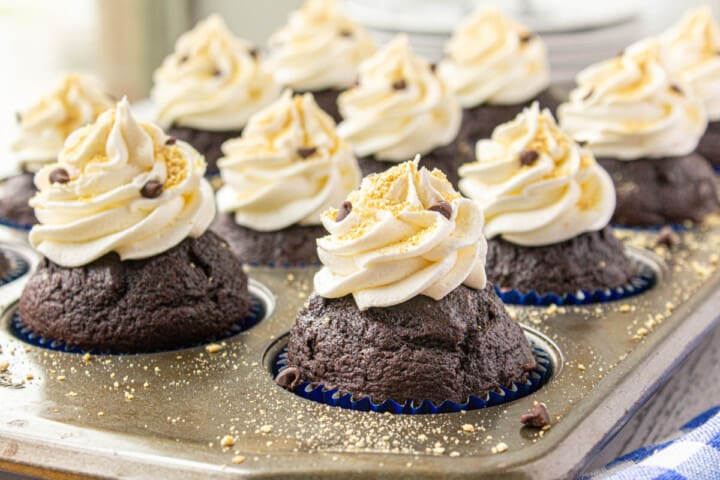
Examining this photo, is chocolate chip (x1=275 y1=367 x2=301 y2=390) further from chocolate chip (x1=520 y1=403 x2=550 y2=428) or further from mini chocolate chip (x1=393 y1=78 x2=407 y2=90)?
mini chocolate chip (x1=393 y1=78 x2=407 y2=90)

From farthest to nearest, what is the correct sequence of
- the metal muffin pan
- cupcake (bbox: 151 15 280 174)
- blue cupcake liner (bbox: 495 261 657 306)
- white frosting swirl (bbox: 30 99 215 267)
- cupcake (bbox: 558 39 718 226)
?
cupcake (bbox: 151 15 280 174) < cupcake (bbox: 558 39 718 226) < blue cupcake liner (bbox: 495 261 657 306) < white frosting swirl (bbox: 30 99 215 267) < the metal muffin pan

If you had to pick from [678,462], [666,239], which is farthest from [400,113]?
[678,462]

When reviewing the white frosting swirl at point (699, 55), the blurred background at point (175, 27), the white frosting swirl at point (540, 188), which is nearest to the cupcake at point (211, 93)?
the blurred background at point (175, 27)

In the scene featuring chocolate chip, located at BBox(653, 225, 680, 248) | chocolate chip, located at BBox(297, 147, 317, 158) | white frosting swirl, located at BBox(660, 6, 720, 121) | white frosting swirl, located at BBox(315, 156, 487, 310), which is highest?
white frosting swirl, located at BBox(315, 156, 487, 310)

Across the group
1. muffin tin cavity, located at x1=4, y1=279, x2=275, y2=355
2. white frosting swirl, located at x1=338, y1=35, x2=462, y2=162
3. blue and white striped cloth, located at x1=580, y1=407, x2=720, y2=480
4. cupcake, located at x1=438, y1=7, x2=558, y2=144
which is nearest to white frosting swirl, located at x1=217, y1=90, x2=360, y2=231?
muffin tin cavity, located at x1=4, y1=279, x2=275, y2=355

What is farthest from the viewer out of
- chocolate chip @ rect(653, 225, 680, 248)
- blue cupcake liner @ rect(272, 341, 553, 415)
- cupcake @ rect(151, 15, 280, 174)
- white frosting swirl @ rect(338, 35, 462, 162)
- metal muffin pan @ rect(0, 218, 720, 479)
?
cupcake @ rect(151, 15, 280, 174)

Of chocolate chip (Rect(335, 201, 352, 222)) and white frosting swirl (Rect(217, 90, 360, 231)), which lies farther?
white frosting swirl (Rect(217, 90, 360, 231))

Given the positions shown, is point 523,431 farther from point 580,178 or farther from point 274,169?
point 274,169

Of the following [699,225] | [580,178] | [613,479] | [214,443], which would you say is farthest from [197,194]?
[699,225]
